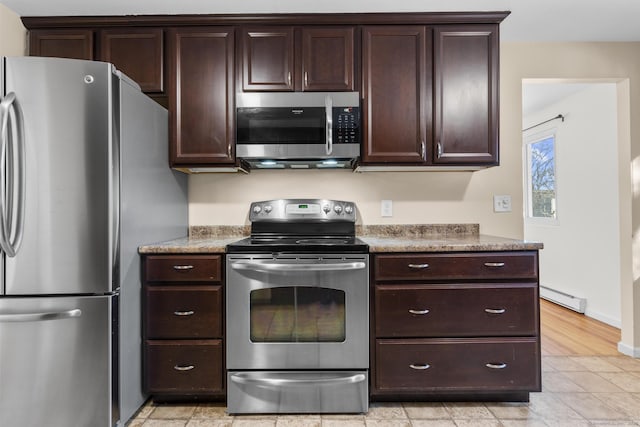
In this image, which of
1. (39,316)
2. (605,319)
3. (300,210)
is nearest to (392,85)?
(300,210)

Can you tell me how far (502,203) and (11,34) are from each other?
3.37m

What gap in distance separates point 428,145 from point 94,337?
2077 millimetres

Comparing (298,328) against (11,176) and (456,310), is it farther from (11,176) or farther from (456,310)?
(11,176)

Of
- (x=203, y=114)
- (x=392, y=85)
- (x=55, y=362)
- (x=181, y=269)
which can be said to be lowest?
(x=55, y=362)

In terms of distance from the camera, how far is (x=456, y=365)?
79.0 inches

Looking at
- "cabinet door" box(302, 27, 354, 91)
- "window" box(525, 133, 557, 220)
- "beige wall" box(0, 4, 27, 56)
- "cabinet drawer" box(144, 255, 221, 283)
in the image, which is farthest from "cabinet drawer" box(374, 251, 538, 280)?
"window" box(525, 133, 557, 220)

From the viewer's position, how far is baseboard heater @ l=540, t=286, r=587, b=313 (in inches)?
154

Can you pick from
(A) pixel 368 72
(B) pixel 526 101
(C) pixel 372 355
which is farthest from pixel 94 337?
(B) pixel 526 101

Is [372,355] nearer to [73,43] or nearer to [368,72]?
[368,72]

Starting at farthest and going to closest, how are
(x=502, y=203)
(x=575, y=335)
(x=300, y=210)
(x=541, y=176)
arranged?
(x=541, y=176) → (x=575, y=335) → (x=502, y=203) → (x=300, y=210)

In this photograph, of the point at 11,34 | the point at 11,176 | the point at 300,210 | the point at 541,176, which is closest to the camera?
the point at 11,176

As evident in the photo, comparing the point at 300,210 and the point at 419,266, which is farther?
the point at 300,210

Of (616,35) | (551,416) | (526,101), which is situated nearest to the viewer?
(551,416)

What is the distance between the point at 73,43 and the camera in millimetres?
2357
